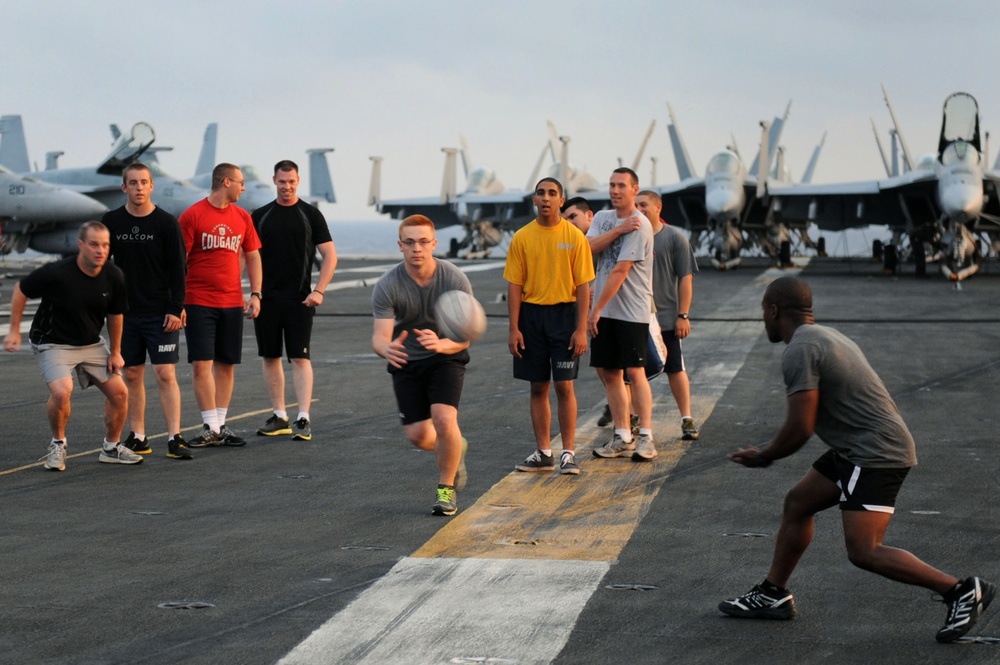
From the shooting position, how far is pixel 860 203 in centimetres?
4316

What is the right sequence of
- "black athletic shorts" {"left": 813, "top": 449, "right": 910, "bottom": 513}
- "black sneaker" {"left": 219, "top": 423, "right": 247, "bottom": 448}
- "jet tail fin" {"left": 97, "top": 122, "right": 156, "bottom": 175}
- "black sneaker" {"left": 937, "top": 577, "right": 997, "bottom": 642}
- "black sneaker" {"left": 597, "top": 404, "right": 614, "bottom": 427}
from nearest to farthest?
"black sneaker" {"left": 937, "top": 577, "right": 997, "bottom": 642} < "black athletic shorts" {"left": 813, "top": 449, "right": 910, "bottom": 513} < "black sneaker" {"left": 219, "top": 423, "right": 247, "bottom": 448} < "black sneaker" {"left": 597, "top": 404, "right": 614, "bottom": 427} < "jet tail fin" {"left": 97, "top": 122, "right": 156, "bottom": 175}

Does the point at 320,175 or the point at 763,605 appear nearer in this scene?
the point at 763,605

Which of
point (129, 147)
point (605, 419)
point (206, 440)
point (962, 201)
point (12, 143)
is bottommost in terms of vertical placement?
point (605, 419)

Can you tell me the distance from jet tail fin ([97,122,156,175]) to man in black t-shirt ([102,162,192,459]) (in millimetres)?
30074

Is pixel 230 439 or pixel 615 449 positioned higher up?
pixel 230 439

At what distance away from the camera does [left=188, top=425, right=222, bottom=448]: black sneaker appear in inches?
352

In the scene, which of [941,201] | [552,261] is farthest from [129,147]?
[552,261]

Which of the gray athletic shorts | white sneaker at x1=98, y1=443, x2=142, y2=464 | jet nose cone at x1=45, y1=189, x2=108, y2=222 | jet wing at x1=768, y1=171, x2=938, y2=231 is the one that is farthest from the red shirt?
jet wing at x1=768, y1=171, x2=938, y2=231

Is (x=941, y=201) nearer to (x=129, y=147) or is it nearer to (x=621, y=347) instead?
(x=129, y=147)

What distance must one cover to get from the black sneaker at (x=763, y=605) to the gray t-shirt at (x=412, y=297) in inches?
94.1

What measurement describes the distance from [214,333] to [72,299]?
4.19 feet

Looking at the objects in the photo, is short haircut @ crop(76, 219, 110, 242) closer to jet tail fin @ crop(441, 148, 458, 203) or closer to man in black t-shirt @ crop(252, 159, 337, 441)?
man in black t-shirt @ crop(252, 159, 337, 441)

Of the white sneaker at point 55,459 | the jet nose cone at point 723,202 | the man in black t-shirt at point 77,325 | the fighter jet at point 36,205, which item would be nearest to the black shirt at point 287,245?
the man in black t-shirt at point 77,325

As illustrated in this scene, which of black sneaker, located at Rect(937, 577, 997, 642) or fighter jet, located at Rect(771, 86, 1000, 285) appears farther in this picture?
fighter jet, located at Rect(771, 86, 1000, 285)
